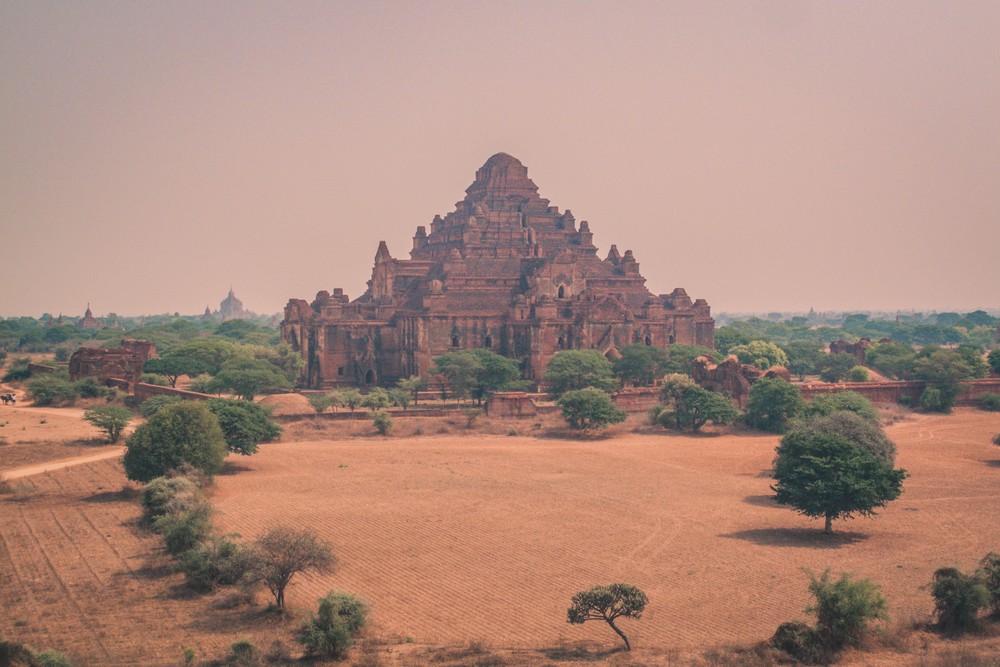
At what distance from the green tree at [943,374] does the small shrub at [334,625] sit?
5252 cm

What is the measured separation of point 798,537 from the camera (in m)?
32.5

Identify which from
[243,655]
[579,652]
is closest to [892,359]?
[579,652]

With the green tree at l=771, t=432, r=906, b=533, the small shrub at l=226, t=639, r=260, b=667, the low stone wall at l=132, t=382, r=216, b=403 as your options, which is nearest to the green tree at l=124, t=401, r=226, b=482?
the small shrub at l=226, t=639, r=260, b=667

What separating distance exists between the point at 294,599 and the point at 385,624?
336 cm

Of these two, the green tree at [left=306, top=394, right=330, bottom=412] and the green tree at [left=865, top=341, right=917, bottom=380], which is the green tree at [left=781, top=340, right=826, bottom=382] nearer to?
the green tree at [left=865, top=341, right=917, bottom=380]

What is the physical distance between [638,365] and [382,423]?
21.9 metres

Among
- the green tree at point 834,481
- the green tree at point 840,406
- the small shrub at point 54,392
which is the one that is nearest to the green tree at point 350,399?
the small shrub at point 54,392

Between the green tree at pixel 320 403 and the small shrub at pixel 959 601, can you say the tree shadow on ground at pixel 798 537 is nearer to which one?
the small shrub at pixel 959 601

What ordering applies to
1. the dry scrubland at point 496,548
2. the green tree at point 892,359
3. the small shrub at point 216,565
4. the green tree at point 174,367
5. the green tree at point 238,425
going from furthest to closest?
the green tree at point 892,359 → the green tree at point 174,367 → the green tree at point 238,425 → the small shrub at point 216,565 → the dry scrubland at point 496,548

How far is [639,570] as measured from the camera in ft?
93.5

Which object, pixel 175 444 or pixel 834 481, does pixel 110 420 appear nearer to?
pixel 175 444

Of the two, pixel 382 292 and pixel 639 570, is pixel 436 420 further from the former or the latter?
pixel 639 570

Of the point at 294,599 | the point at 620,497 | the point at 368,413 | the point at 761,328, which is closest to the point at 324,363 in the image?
the point at 368,413

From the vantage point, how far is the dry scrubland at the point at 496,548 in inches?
923
